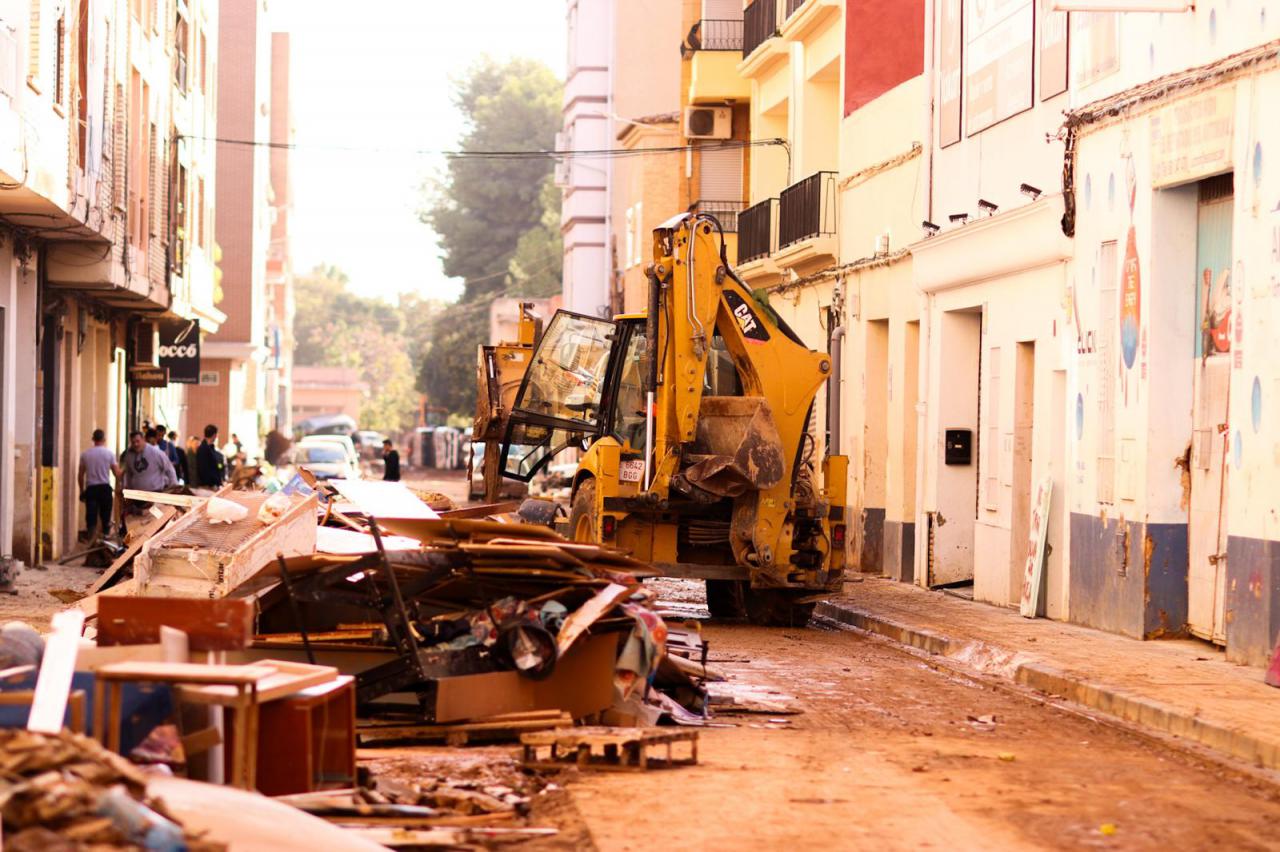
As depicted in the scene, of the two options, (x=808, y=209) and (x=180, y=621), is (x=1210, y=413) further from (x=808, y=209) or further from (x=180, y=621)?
(x=808, y=209)

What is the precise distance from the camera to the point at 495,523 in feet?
37.1

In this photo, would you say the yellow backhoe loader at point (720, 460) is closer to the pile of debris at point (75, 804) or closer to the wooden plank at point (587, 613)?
the wooden plank at point (587, 613)

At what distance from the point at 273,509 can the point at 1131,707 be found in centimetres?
624

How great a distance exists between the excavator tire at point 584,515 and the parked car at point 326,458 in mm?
24922

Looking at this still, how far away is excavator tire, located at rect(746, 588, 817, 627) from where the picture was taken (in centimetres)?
1859

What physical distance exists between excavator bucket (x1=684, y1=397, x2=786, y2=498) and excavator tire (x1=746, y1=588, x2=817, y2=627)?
52.9 inches

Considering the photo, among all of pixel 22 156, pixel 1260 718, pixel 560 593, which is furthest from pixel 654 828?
pixel 22 156

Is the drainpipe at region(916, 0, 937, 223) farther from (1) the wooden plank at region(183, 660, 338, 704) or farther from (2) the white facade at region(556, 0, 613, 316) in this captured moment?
(2) the white facade at region(556, 0, 613, 316)

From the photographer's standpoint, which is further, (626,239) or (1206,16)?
(626,239)

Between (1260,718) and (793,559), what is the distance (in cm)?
721

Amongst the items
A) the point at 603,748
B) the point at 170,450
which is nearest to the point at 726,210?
the point at 170,450

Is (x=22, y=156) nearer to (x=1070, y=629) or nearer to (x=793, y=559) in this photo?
(x=793, y=559)

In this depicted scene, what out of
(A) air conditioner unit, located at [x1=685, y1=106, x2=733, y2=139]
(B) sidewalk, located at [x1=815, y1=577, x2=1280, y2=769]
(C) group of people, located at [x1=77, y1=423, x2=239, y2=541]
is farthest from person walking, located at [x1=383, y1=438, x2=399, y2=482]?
(B) sidewalk, located at [x1=815, y1=577, x2=1280, y2=769]

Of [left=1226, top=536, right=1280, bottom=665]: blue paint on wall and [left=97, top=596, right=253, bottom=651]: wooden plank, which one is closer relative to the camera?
[left=97, top=596, right=253, bottom=651]: wooden plank
